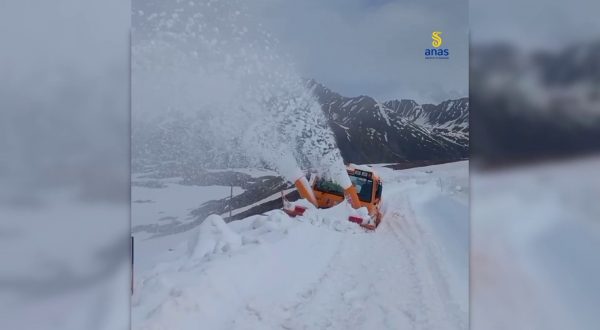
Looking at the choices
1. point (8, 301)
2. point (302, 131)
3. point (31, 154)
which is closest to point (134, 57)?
point (31, 154)

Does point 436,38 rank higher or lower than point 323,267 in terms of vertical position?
higher

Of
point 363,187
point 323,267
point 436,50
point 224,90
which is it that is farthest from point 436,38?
point 323,267

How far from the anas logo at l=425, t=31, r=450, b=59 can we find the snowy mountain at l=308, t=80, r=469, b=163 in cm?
21

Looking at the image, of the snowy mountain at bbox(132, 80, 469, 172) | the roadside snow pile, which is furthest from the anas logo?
the roadside snow pile

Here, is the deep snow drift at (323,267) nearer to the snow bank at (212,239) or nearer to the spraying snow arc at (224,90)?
the snow bank at (212,239)

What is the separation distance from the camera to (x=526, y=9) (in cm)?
190

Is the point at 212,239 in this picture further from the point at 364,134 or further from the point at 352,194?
the point at 364,134

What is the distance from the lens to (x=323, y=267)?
6.08 ft

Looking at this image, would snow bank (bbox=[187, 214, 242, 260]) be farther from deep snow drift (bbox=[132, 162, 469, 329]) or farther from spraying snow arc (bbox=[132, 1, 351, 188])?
spraying snow arc (bbox=[132, 1, 351, 188])

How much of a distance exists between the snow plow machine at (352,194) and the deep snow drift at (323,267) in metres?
0.04

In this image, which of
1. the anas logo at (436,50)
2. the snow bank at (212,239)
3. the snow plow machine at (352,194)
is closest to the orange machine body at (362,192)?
the snow plow machine at (352,194)

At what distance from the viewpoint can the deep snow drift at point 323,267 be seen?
1.74 metres

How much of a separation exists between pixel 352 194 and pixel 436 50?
2.45 ft

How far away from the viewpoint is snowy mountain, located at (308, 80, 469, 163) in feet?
6.19
